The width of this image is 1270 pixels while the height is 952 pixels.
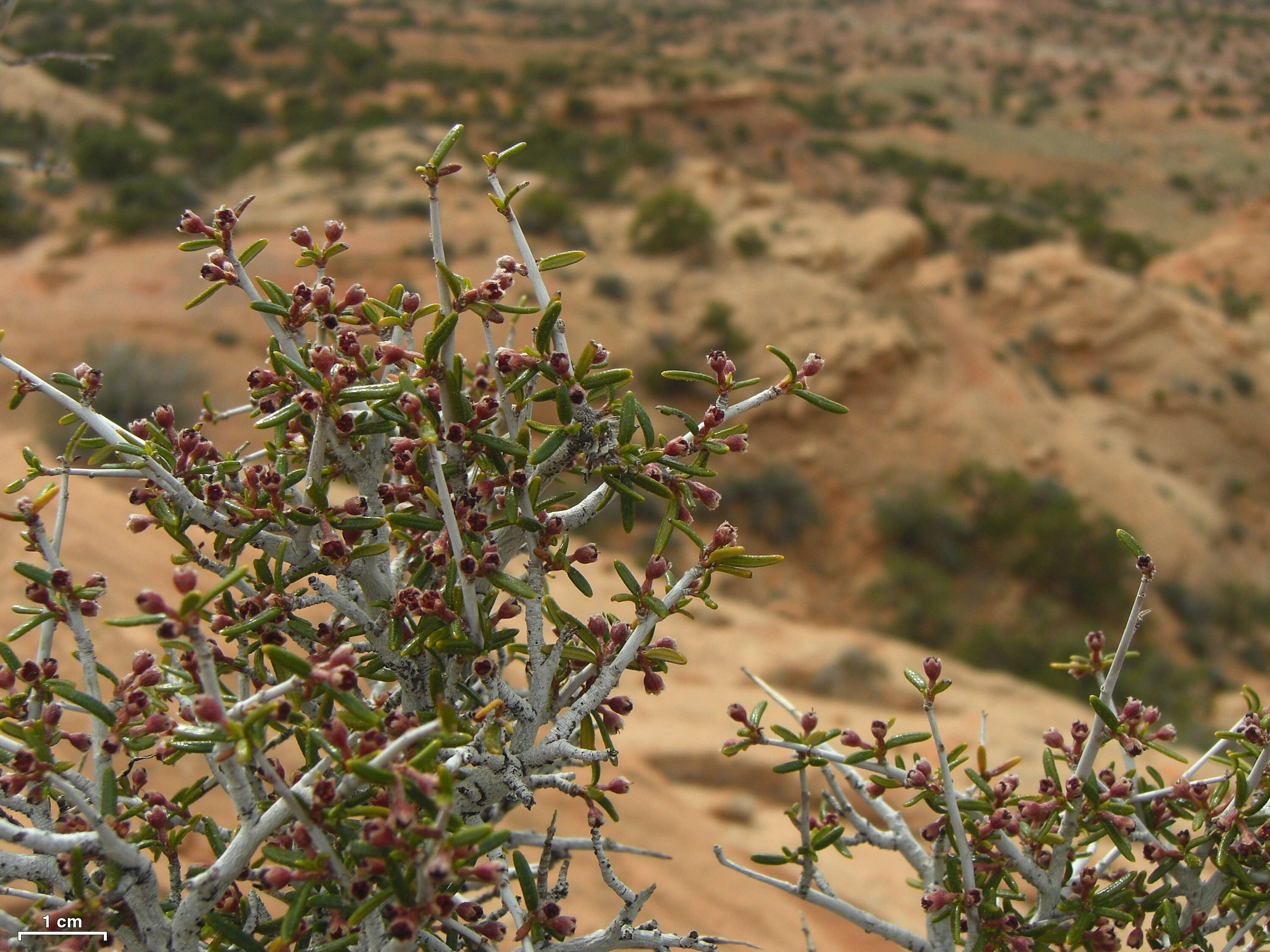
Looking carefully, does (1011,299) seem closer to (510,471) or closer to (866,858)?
(866,858)

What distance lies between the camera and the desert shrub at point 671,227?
23.0 m

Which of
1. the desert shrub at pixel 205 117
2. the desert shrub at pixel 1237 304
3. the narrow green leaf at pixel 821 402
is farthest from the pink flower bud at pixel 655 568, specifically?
the desert shrub at pixel 1237 304

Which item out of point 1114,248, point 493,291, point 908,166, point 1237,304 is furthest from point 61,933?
point 908,166

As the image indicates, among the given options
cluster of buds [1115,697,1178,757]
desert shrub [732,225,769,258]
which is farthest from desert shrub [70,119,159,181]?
cluster of buds [1115,697,1178,757]

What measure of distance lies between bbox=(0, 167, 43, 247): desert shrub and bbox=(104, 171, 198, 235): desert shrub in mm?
1783

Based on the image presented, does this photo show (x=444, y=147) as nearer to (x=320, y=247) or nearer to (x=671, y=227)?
(x=320, y=247)

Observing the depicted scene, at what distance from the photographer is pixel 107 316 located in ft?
57.5

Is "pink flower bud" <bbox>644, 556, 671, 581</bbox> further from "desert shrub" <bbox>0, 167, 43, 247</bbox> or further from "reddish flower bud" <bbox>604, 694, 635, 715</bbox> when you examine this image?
"desert shrub" <bbox>0, 167, 43, 247</bbox>

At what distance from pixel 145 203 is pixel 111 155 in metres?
4.06

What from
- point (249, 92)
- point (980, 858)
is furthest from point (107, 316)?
point (980, 858)

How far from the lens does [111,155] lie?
23.7 m

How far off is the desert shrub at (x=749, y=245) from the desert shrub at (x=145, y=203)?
14.1 m

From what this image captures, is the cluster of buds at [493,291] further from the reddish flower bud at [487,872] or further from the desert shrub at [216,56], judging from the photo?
the desert shrub at [216,56]

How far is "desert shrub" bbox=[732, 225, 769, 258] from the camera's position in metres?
23.1
